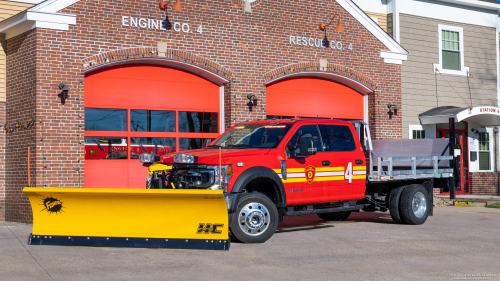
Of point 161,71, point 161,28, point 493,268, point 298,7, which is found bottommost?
point 493,268

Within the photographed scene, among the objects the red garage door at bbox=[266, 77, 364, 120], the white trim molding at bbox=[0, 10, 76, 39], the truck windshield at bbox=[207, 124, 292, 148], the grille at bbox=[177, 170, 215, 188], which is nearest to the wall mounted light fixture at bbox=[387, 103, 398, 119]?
the red garage door at bbox=[266, 77, 364, 120]

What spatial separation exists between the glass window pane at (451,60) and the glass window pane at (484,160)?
10.5 feet

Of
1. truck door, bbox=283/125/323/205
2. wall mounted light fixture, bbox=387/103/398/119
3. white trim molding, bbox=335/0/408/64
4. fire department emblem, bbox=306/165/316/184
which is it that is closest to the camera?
truck door, bbox=283/125/323/205

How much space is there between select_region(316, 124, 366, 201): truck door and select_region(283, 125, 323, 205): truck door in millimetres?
142

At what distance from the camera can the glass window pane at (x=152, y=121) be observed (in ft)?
46.8

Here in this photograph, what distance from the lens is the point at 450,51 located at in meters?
20.5

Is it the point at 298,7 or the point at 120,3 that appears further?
the point at 298,7

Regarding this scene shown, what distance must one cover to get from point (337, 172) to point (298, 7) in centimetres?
710

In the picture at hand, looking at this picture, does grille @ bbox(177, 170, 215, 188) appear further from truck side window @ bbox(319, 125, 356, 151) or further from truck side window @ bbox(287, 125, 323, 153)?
truck side window @ bbox(319, 125, 356, 151)

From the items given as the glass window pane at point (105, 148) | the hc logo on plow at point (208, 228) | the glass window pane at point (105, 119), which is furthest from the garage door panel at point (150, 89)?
the hc logo on plow at point (208, 228)

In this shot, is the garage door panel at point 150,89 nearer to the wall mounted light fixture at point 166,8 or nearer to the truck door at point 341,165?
the wall mounted light fixture at point 166,8

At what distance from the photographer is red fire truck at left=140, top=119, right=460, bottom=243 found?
30.9ft

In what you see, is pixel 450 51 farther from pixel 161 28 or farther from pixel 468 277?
pixel 468 277

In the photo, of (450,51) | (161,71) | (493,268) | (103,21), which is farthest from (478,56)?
(493,268)
